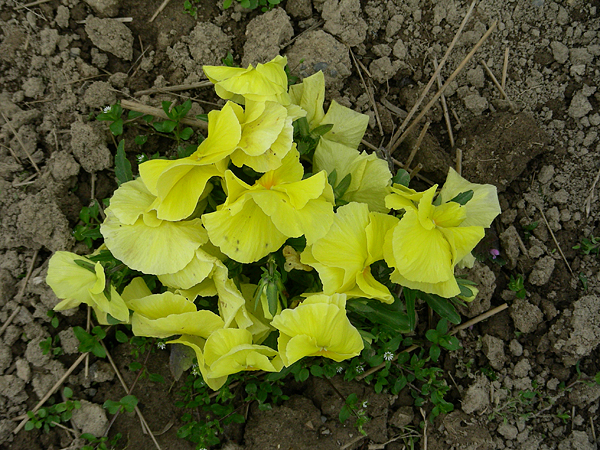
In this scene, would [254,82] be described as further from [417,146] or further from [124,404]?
[124,404]

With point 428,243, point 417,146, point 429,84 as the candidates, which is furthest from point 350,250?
point 429,84

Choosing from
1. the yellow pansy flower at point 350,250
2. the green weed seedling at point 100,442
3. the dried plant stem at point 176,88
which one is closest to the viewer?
the yellow pansy flower at point 350,250

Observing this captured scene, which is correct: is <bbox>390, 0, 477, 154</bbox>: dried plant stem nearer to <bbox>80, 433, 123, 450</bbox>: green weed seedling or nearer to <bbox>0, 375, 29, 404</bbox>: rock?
<bbox>80, 433, 123, 450</bbox>: green weed seedling

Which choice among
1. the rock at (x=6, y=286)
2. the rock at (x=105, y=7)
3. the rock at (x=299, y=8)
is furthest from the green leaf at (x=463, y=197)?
the rock at (x=6, y=286)

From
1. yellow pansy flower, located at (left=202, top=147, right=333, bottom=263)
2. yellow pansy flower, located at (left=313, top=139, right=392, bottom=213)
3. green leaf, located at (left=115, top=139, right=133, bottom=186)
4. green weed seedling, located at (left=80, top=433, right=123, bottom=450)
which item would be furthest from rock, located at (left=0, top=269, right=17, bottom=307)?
yellow pansy flower, located at (left=313, top=139, right=392, bottom=213)

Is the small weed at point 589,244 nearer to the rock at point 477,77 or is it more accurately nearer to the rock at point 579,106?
the rock at point 579,106
